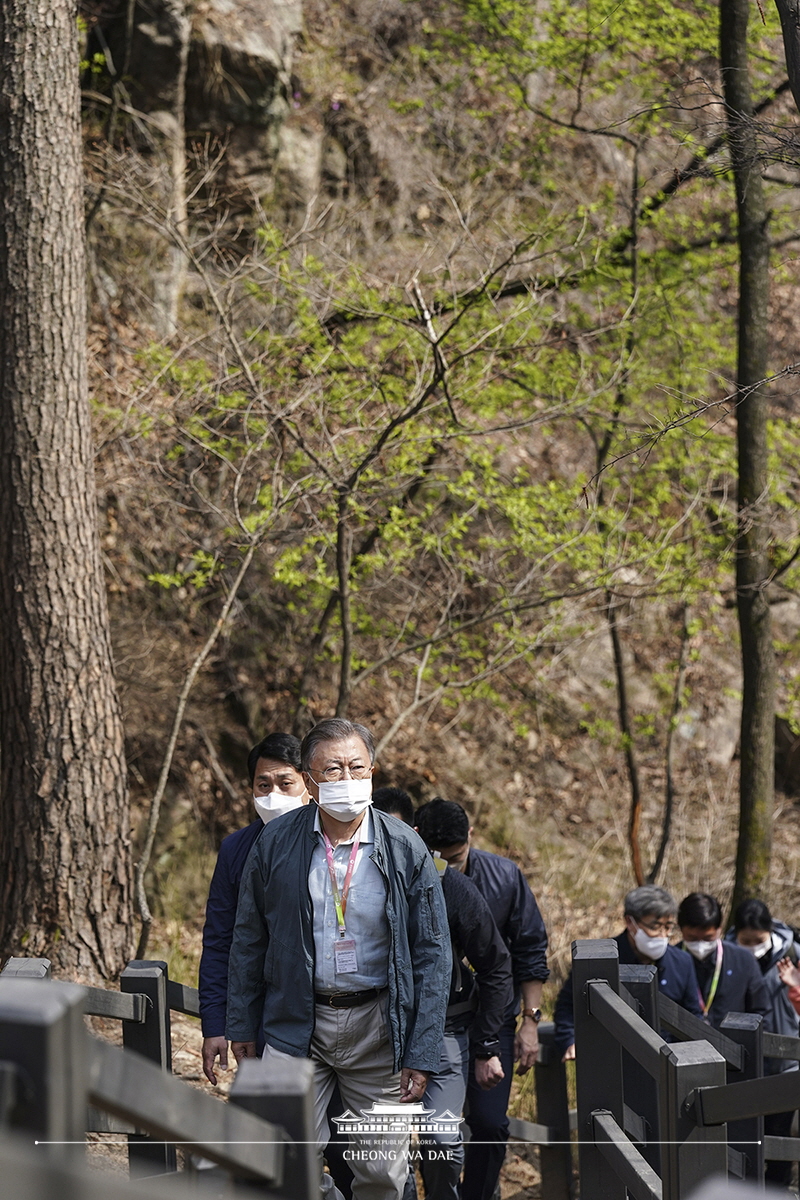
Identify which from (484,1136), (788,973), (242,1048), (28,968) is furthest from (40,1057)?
(788,973)

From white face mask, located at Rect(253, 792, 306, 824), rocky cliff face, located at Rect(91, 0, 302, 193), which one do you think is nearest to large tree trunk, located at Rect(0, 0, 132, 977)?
white face mask, located at Rect(253, 792, 306, 824)

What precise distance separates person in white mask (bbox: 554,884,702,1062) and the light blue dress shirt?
1635 mm

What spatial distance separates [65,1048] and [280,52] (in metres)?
12.1

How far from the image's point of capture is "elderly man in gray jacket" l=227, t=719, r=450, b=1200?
11.2 ft

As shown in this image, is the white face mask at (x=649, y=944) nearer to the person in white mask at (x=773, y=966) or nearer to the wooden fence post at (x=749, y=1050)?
the wooden fence post at (x=749, y=1050)

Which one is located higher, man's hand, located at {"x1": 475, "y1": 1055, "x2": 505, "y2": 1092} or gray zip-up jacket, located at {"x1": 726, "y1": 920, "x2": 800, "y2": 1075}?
man's hand, located at {"x1": 475, "y1": 1055, "x2": 505, "y2": 1092}

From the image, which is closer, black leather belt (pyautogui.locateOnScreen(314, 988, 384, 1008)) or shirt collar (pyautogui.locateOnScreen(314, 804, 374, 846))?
black leather belt (pyautogui.locateOnScreen(314, 988, 384, 1008))

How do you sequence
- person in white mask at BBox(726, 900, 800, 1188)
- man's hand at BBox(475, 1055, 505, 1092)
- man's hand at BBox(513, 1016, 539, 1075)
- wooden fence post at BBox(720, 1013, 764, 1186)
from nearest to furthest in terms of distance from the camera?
wooden fence post at BBox(720, 1013, 764, 1186), man's hand at BBox(475, 1055, 505, 1092), man's hand at BBox(513, 1016, 539, 1075), person in white mask at BBox(726, 900, 800, 1188)

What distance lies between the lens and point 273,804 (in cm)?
415

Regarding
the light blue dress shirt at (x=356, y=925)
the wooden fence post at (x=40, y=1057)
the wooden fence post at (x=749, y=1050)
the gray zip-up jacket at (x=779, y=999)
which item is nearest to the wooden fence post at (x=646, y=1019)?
the wooden fence post at (x=749, y=1050)

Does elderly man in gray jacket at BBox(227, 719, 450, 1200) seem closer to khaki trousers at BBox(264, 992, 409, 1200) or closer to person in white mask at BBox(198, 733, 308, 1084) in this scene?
khaki trousers at BBox(264, 992, 409, 1200)

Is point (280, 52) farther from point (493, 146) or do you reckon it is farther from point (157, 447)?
point (157, 447)

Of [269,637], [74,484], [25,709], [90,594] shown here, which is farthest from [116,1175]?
[269,637]

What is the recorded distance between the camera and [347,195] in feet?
41.3
